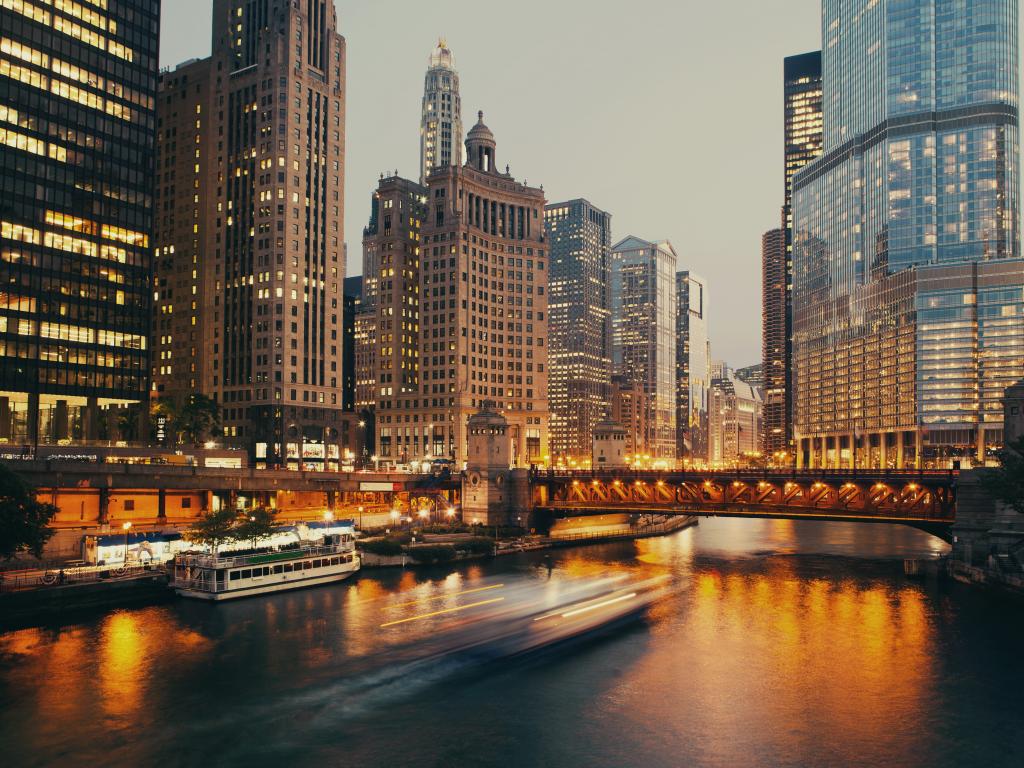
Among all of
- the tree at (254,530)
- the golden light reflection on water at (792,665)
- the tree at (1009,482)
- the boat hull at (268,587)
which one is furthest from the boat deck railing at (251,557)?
the tree at (1009,482)

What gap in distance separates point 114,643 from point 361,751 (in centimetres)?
3038

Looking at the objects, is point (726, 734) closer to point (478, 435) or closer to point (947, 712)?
point (947, 712)

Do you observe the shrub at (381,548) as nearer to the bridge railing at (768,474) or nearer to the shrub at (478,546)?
the shrub at (478,546)

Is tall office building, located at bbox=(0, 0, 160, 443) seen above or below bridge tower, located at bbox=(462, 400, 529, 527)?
above

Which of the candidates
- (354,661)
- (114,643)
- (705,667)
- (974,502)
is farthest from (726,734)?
(974,502)

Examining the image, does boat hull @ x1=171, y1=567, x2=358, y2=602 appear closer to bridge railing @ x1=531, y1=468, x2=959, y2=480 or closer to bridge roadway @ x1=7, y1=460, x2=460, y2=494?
bridge roadway @ x1=7, y1=460, x2=460, y2=494

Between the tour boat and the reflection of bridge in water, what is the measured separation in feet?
152

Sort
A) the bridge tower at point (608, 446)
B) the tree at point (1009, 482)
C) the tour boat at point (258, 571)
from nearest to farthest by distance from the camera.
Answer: the tour boat at point (258, 571)
the tree at point (1009, 482)
the bridge tower at point (608, 446)

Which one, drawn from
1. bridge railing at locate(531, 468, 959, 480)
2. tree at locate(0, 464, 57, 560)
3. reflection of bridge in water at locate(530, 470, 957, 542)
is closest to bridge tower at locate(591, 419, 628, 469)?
reflection of bridge in water at locate(530, 470, 957, 542)

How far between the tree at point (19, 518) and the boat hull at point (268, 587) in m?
14.0

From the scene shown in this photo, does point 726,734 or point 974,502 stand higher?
point 974,502

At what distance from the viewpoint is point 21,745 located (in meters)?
49.1

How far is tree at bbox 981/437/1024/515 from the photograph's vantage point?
89.4 metres

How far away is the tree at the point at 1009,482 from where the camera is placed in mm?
89438
